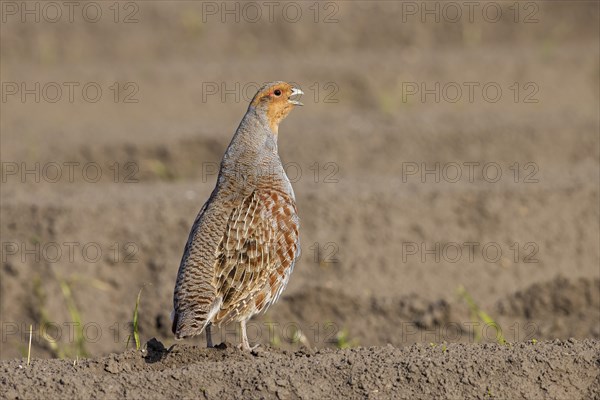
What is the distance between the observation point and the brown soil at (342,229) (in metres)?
5.36

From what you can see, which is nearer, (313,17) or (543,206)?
(543,206)

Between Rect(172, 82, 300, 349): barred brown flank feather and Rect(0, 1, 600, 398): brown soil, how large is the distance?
0.27 m

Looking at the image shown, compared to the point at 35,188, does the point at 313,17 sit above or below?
above

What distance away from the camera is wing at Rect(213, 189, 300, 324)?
5879 millimetres

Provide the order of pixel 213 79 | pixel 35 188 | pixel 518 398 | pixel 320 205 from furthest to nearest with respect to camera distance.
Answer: pixel 213 79
pixel 35 188
pixel 320 205
pixel 518 398

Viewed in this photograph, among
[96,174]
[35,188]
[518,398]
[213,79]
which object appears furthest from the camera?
[213,79]

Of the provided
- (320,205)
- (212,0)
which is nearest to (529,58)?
(212,0)

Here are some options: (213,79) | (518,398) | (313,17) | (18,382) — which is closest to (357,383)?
(518,398)

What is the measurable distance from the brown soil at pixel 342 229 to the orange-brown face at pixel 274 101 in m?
1.22

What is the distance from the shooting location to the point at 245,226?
5.98 metres

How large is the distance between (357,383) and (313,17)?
618 inches

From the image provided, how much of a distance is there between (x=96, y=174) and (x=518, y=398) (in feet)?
28.1

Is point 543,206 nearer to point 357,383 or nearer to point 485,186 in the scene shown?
point 485,186
